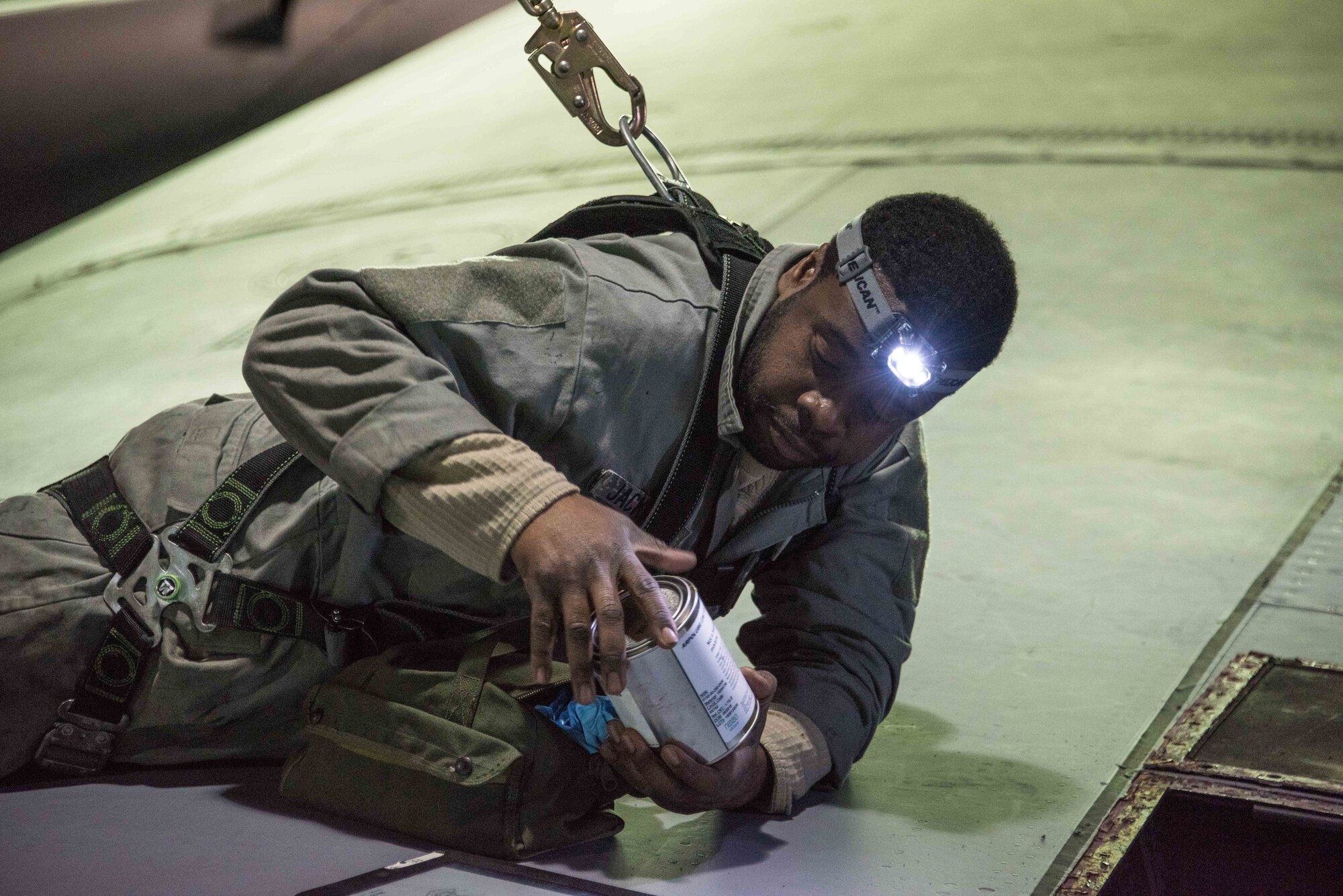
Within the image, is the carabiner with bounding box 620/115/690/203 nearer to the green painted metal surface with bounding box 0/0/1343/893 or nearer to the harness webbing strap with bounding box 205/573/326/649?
the harness webbing strap with bounding box 205/573/326/649

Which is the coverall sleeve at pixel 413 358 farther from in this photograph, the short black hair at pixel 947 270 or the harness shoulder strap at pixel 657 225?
the short black hair at pixel 947 270

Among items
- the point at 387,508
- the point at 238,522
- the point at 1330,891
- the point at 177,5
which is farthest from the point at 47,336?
the point at 1330,891

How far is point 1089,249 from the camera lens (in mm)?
3521

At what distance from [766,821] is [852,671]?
0.71 feet

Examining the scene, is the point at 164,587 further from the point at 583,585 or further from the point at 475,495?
the point at 583,585

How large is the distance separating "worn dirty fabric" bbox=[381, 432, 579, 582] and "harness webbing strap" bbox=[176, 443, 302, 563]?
0.34 metres

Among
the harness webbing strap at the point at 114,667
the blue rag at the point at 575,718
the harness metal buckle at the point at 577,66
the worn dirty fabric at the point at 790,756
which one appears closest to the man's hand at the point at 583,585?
the blue rag at the point at 575,718

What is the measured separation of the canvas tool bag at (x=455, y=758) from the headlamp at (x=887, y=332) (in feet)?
1.61

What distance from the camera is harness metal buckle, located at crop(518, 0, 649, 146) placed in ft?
6.12

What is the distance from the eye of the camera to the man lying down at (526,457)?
1.32m

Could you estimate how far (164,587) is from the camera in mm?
1505

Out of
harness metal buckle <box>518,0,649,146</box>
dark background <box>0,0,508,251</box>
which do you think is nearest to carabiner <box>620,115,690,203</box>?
harness metal buckle <box>518,0,649,146</box>

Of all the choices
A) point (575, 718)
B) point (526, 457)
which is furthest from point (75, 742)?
point (526, 457)

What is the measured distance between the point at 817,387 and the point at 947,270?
19 cm
